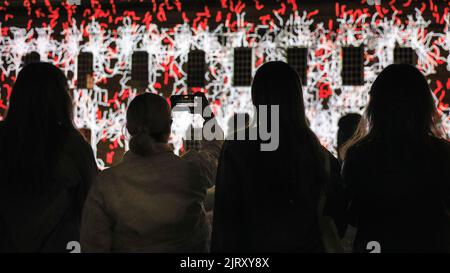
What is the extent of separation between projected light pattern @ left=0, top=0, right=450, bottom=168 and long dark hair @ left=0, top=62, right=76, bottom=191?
14132 millimetres

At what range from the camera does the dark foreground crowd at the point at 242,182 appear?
2297mm

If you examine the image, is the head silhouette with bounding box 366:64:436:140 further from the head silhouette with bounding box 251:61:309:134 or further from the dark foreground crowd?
the head silhouette with bounding box 251:61:309:134

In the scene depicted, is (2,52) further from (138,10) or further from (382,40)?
(382,40)

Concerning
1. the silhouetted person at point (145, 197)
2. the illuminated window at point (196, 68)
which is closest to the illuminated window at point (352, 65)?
the illuminated window at point (196, 68)

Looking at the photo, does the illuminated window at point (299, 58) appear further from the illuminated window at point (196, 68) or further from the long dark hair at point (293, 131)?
the long dark hair at point (293, 131)

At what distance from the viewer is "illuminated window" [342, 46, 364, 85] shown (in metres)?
17.1

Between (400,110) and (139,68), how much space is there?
17301mm

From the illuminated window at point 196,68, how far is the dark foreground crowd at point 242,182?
630 inches

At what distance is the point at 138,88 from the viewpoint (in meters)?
18.8

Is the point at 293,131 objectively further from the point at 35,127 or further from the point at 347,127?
the point at 347,127

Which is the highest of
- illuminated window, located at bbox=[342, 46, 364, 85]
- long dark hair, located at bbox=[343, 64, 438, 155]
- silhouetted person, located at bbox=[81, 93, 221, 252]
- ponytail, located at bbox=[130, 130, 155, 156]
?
illuminated window, located at bbox=[342, 46, 364, 85]

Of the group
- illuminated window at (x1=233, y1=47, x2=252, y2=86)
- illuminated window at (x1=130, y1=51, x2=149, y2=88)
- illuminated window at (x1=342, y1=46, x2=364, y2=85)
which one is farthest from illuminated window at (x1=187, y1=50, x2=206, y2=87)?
illuminated window at (x1=342, y1=46, x2=364, y2=85)
